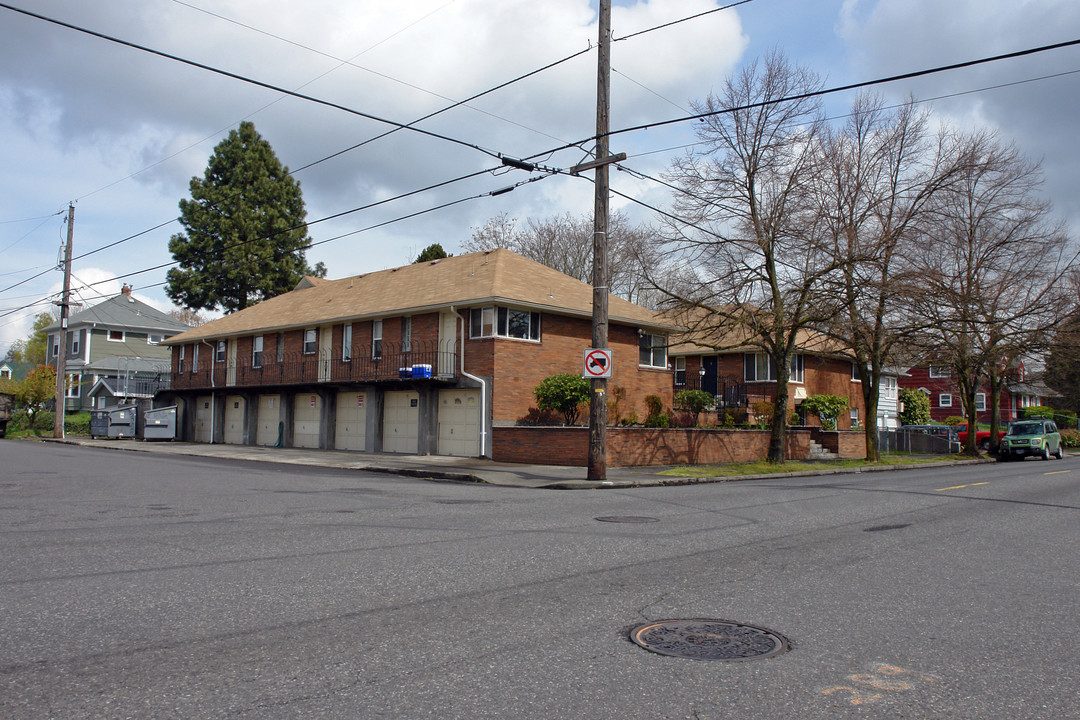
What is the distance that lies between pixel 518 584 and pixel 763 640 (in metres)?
2.26

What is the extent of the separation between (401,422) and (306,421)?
6.46 m

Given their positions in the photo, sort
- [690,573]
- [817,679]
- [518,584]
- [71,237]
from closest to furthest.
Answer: [817,679] → [518,584] → [690,573] → [71,237]

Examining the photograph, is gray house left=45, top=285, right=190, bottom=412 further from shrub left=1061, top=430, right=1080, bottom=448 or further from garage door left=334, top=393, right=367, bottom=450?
shrub left=1061, top=430, right=1080, bottom=448

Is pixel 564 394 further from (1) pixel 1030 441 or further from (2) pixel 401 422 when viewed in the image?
(1) pixel 1030 441

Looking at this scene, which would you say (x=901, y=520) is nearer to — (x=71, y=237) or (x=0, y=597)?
(x=0, y=597)

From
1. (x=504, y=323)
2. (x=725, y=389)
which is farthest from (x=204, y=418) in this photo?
(x=725, y=389)

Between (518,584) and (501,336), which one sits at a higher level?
(501,336)

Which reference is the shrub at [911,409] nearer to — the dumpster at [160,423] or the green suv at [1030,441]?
the green suv at [1030,441]

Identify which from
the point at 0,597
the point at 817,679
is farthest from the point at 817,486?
the point at 0,597

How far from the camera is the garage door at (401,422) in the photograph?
1139 inches

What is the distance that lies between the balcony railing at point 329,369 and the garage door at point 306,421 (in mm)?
924

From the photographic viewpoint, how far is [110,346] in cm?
5725

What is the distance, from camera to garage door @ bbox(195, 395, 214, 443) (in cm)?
3984

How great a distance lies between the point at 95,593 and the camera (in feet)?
20.9
